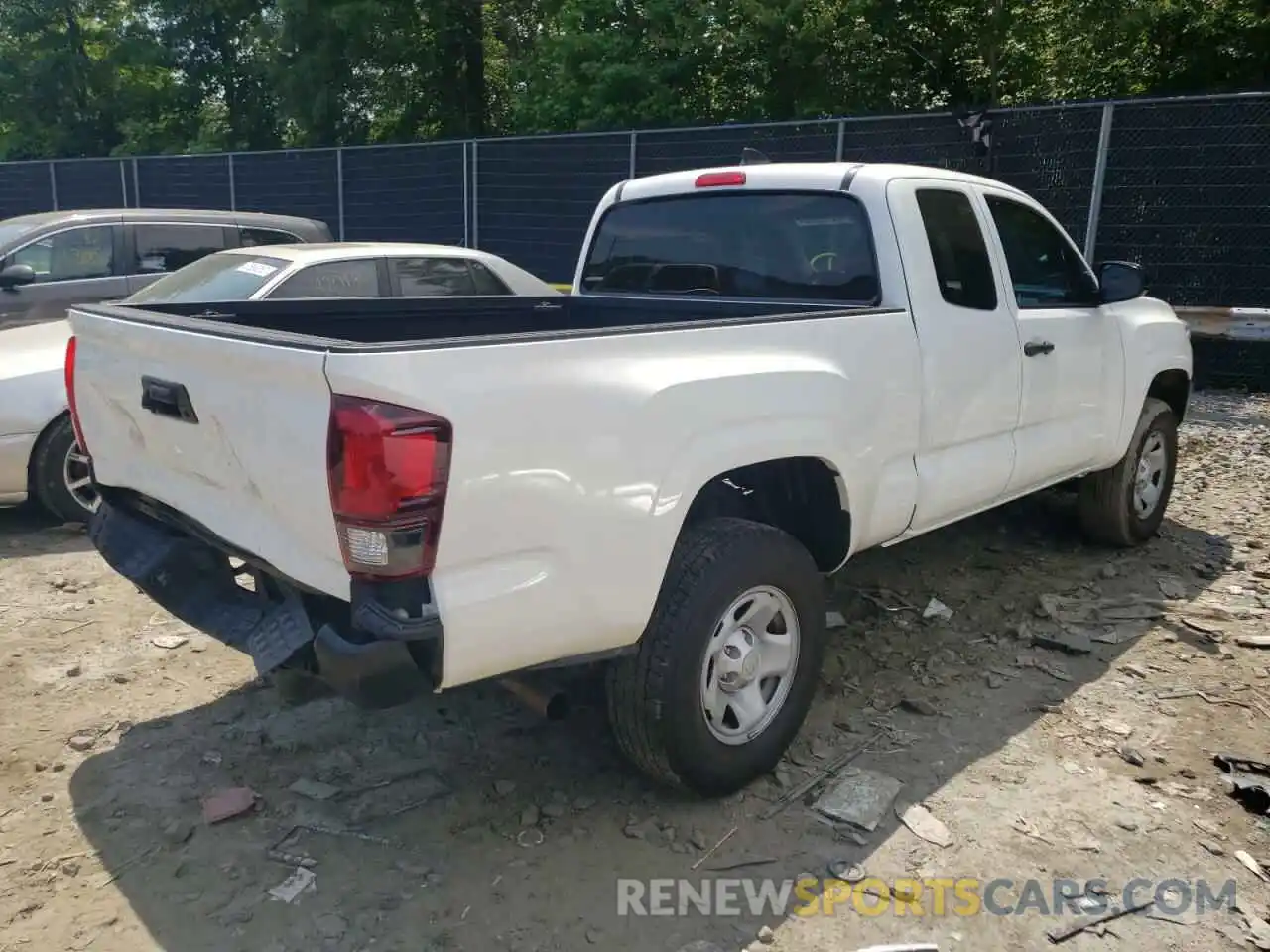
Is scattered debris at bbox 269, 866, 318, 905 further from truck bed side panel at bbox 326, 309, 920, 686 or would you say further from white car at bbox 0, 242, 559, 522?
white car at bbox 0, 242, 559, 522

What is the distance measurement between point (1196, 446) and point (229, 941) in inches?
296

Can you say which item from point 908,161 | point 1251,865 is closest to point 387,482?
point 1251,865

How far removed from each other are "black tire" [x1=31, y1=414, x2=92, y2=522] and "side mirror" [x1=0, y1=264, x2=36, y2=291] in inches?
105

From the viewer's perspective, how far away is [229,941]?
2.71 metres

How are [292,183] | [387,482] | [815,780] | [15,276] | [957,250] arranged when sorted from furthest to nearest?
1. [292,183]
2. [15,276]
3. [957,250]
4. [815,780]
5. [387,482]

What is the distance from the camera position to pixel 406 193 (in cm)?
1575

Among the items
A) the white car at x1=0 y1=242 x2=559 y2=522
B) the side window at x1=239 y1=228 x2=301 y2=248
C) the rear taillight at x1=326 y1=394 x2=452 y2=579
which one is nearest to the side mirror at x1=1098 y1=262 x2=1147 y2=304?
the white car at x1=0 y1=242 x2=559 y2=522

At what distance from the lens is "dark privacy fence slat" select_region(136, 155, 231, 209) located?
1834 centimetres

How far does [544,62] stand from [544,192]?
763cm

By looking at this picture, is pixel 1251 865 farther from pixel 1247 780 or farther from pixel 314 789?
pixel 314 789

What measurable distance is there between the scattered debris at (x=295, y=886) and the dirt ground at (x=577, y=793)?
21mm

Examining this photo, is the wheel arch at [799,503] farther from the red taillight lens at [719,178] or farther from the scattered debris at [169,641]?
the scattered debris at [169,641]

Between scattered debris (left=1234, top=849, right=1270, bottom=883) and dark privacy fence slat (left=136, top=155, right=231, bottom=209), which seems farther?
dark privacy fence slat (left=136, top=155, right=231, bottom=209)

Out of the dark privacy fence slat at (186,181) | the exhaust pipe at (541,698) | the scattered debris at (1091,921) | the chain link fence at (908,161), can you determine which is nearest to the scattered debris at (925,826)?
the scattered debris at (1091,921)
